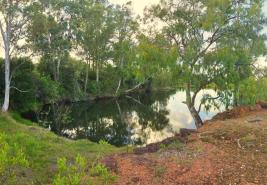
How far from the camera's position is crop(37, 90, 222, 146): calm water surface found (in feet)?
118

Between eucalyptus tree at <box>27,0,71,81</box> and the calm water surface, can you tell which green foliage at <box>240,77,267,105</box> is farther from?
eucalyptus tree at <box>27,0,71,81</box>

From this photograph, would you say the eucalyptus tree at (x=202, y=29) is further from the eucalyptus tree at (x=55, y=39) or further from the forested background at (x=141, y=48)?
the eucalyptus tree at (x=55, y=39)

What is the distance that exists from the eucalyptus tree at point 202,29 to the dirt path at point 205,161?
5.71 m

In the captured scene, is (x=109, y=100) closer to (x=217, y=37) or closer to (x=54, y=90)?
(x=54, y=90)

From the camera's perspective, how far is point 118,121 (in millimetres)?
45844

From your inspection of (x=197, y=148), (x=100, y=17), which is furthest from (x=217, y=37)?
(x=100, y=17)

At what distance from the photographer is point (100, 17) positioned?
6569cm

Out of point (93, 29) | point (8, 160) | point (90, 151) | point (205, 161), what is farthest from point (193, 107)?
point (93, 29)

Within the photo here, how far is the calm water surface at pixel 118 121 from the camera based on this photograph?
3591 cm

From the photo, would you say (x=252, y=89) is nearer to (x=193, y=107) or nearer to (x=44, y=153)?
(x=193, y=107)

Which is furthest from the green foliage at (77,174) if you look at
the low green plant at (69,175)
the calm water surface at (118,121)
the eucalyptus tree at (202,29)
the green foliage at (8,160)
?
the calm water surface at (118,121)

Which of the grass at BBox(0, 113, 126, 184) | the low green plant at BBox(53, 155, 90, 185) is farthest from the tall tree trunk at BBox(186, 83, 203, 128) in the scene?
the low green plant at BBox(53, 155, 90, 185)

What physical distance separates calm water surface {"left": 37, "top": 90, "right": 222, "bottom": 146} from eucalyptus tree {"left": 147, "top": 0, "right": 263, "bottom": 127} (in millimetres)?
3475

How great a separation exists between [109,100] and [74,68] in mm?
8790
